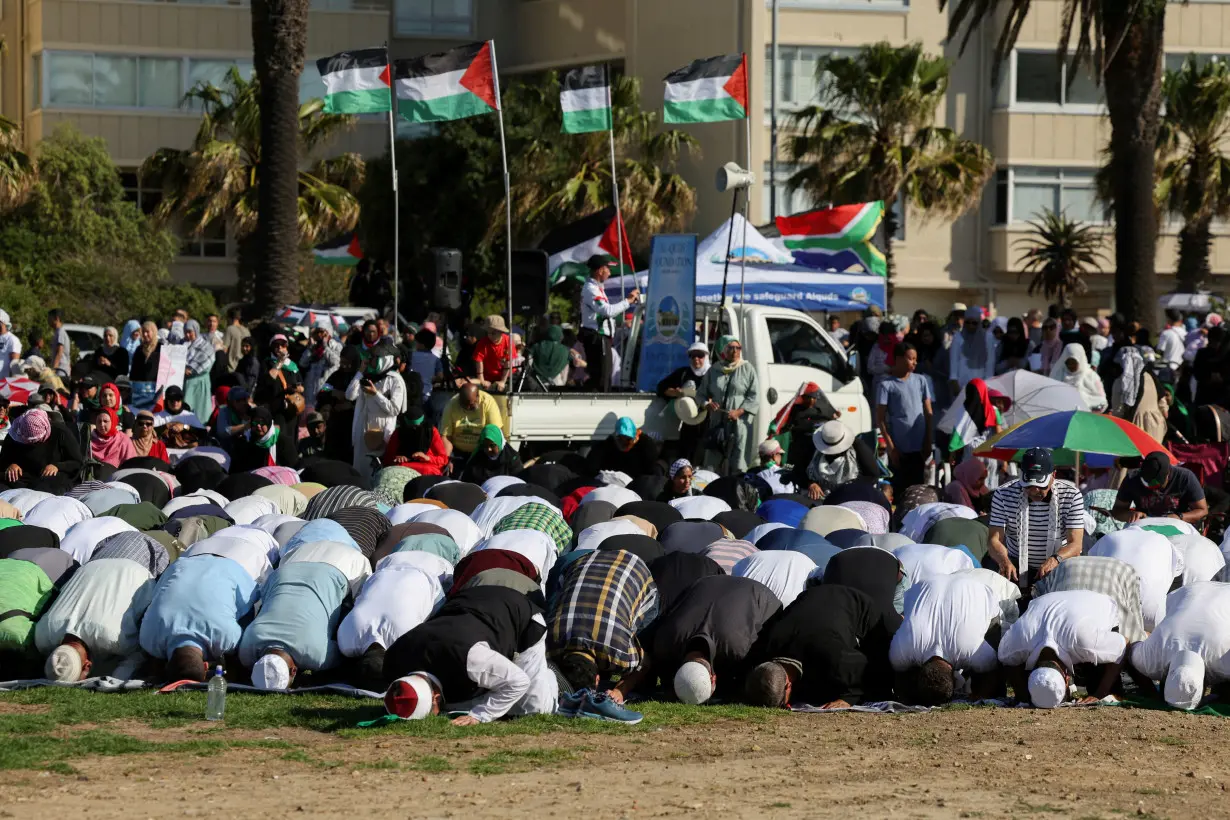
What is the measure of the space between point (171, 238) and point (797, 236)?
699 inches

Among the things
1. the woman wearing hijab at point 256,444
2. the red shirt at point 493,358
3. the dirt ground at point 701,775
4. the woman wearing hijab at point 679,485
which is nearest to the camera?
the dirt ground at point 701,775

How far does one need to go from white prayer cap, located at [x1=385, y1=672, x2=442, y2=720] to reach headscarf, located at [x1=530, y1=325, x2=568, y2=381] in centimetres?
1079

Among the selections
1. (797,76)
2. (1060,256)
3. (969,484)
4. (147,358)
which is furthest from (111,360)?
(1060,256)

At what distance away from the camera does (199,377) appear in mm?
22938

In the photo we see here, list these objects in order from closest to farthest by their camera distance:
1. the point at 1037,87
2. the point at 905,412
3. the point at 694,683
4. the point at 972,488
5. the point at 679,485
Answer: the point at 694,683, the point at 679,485, the point at 972,488, the point at 905,412, the point at 1037,87

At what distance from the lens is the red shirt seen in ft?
66.8

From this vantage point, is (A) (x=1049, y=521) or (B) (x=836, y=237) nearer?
(A) (x=1049, y=521)

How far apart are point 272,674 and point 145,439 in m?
8.21

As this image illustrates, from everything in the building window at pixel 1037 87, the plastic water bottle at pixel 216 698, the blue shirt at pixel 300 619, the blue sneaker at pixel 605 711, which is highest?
the building window at pixel 1037 87

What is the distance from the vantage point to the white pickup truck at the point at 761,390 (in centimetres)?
1930

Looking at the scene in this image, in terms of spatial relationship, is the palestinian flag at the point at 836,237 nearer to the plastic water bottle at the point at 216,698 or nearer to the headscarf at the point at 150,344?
the headscarf at the point at 150,344

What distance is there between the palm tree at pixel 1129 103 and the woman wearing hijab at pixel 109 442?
1342 centimetres

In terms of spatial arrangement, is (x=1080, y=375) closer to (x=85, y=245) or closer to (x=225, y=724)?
(x=225, y=724)

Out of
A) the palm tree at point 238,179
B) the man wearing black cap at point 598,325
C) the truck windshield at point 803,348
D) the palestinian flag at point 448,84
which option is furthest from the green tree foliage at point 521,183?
the truck windshield at point 803,348
